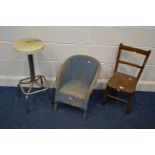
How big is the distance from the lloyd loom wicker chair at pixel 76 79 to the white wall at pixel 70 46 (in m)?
0.22

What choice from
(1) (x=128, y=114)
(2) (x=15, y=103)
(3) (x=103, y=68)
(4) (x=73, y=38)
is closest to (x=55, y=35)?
(4) (x=73, y=38)

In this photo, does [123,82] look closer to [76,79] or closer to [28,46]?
[76,79]

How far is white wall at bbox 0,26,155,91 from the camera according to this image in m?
2.74

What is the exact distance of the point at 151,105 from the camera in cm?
307

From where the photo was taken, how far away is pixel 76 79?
116 inches

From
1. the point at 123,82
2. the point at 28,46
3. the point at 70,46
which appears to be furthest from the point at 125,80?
the point at 28,46

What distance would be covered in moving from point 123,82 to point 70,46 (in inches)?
34.3

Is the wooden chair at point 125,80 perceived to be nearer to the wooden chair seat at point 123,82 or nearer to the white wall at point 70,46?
the wooden chair seat at point 123,82

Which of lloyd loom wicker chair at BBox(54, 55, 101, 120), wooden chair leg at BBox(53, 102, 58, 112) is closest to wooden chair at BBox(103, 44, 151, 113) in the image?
lloyd loom wicker chair at BBox(54, 55, 101, 120)

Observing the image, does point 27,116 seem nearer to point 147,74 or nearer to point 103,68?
point 103,68

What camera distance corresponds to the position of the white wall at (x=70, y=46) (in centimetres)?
274

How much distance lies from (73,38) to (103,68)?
673 millimetres

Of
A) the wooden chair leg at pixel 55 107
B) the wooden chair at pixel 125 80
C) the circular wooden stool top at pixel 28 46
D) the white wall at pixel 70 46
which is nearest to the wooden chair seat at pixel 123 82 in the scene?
the wooden chair at pixel 125 80

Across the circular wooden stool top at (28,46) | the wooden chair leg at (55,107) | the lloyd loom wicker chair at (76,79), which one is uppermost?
the circular wooden stool top at (28,46)
